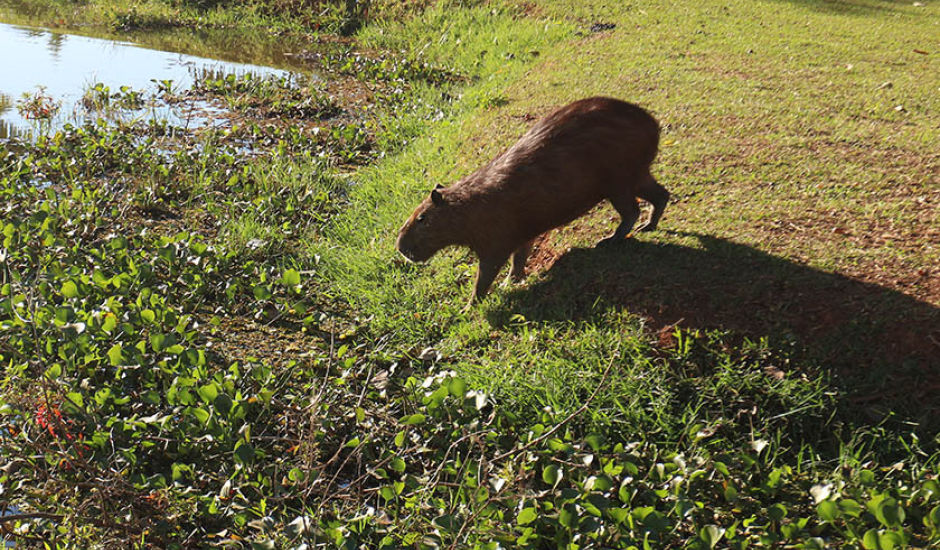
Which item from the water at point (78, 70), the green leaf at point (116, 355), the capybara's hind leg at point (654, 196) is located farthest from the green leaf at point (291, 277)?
the water at point (78, 70)

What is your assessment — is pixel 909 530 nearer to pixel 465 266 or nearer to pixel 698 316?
pixel 698 316

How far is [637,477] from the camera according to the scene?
3.02 m

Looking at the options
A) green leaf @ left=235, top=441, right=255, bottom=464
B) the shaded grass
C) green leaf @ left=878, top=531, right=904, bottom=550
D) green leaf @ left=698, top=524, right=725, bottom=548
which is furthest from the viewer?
the shaded grass

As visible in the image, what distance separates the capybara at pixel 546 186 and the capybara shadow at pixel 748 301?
0.27m

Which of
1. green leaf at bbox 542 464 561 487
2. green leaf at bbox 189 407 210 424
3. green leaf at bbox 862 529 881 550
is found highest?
green leaf at bbox 862 529 881 550

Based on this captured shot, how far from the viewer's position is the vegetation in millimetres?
2885

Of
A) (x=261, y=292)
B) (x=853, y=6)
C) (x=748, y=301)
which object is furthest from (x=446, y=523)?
(x=853, y=6)

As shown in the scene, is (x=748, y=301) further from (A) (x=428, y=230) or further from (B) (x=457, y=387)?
(A) (x=428, y=230)

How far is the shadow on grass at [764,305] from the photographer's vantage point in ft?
10.4

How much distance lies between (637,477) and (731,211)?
2177 mm

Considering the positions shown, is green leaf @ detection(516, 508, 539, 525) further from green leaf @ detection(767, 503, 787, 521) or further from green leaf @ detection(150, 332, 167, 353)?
green leaf @ detection(150, 332, 167, 353)

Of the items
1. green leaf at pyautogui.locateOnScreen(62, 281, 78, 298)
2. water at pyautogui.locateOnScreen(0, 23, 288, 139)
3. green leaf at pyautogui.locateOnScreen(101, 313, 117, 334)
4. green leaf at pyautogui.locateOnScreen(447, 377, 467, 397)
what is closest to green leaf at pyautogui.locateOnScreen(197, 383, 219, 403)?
green leaf at pyautogui.locateOnScreen(101, 313, 117, 334)

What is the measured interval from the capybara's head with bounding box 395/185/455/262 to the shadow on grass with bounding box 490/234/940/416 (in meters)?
0.54

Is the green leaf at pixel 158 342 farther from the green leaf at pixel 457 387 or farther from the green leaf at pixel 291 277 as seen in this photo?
the green leaf at pixel 457 387
